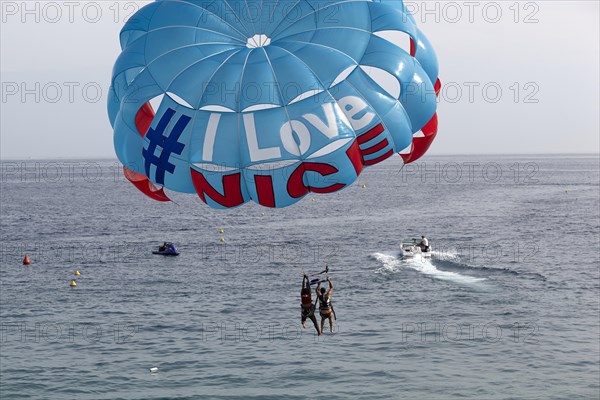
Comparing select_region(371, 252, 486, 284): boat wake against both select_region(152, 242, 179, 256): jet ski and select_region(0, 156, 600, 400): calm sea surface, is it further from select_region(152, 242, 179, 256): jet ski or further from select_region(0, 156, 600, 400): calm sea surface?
select_region(152, 242, 179, 256): jet ski

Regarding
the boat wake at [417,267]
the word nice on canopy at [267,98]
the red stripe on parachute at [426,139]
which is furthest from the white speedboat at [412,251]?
the word nice on canopy at [267,98]

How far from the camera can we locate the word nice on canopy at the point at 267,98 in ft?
75.3

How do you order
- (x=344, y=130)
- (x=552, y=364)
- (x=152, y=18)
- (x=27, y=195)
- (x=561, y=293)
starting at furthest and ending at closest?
(x=27, y=195)
(x=561, y=293)
(x=552, y=364)
(x=152, y=18)
(x=344, y=130)

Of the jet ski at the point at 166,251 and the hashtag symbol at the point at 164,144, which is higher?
the hashtag symbol at the point at 164,144

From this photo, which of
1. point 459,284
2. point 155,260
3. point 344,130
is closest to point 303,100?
point 344,130

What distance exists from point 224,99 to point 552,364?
3627 centimetres

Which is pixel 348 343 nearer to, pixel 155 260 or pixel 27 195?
pixel 155 260

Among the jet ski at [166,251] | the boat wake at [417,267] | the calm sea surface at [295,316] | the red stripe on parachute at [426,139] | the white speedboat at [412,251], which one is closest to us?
the red stripe on parachute at [426,139]

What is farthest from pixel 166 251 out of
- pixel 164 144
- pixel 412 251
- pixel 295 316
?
pixel 164 144

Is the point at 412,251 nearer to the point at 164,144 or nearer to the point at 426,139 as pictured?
the point at 426,139

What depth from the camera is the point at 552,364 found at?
5062 cm

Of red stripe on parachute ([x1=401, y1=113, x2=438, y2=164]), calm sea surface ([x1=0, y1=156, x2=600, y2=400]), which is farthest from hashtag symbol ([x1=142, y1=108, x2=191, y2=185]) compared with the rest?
calm sea surface ([x1=0, y1=156, x2=600, y2=400])

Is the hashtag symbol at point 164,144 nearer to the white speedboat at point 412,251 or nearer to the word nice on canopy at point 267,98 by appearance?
the word nice on canopy at point 267,98

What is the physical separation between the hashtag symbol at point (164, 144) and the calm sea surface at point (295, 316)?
84.1 ft
